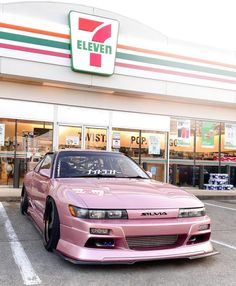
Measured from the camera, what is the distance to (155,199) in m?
4.66

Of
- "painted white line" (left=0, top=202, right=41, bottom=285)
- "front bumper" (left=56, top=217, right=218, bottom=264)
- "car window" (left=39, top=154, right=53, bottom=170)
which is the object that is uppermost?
"car window" (left=39, top=154, right=53, bottom=170)

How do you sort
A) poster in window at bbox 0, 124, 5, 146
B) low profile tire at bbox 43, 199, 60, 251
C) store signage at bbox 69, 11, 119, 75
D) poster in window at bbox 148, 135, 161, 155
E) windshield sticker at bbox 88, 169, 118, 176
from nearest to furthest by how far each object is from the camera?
low profile tire at bbox 43, 199, 60, 251
windshield sticker at bbox 88, 169, 118, 176
store signage at bbox 69, 11, 119, 75
poster in window at bbox 0, 124, 5, 146
poster in window at bbox 148, 135, 161, 155

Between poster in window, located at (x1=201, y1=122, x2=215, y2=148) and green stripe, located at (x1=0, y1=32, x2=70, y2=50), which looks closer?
green stripe, located at (x1=0, y1=32, x2=70, y2=50)

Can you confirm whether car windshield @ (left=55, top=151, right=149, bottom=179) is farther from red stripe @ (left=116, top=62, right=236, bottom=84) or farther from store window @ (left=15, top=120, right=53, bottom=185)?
store window @ (left=15, top=120, right=53, bottom=185)

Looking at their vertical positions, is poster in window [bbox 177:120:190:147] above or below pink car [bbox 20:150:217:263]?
above

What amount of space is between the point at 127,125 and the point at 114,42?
10.6 ft

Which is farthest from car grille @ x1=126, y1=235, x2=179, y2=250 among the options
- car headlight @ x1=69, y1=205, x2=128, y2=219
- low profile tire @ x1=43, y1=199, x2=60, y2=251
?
low profile tire @ x1=43, y1=199, x2=60, y2=251

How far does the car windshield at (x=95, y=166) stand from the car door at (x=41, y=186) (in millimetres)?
239

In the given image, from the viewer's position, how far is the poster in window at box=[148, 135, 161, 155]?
14852mm

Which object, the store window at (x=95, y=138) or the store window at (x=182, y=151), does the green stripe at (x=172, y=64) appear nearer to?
the store window at (x=182, y=151)

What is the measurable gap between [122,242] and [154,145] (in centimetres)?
1079

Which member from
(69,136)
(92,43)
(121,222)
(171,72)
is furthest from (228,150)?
(121,222)

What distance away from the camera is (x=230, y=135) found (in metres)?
16.4

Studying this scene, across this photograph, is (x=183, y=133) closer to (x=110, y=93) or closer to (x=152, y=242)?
(x=110, y=93)
